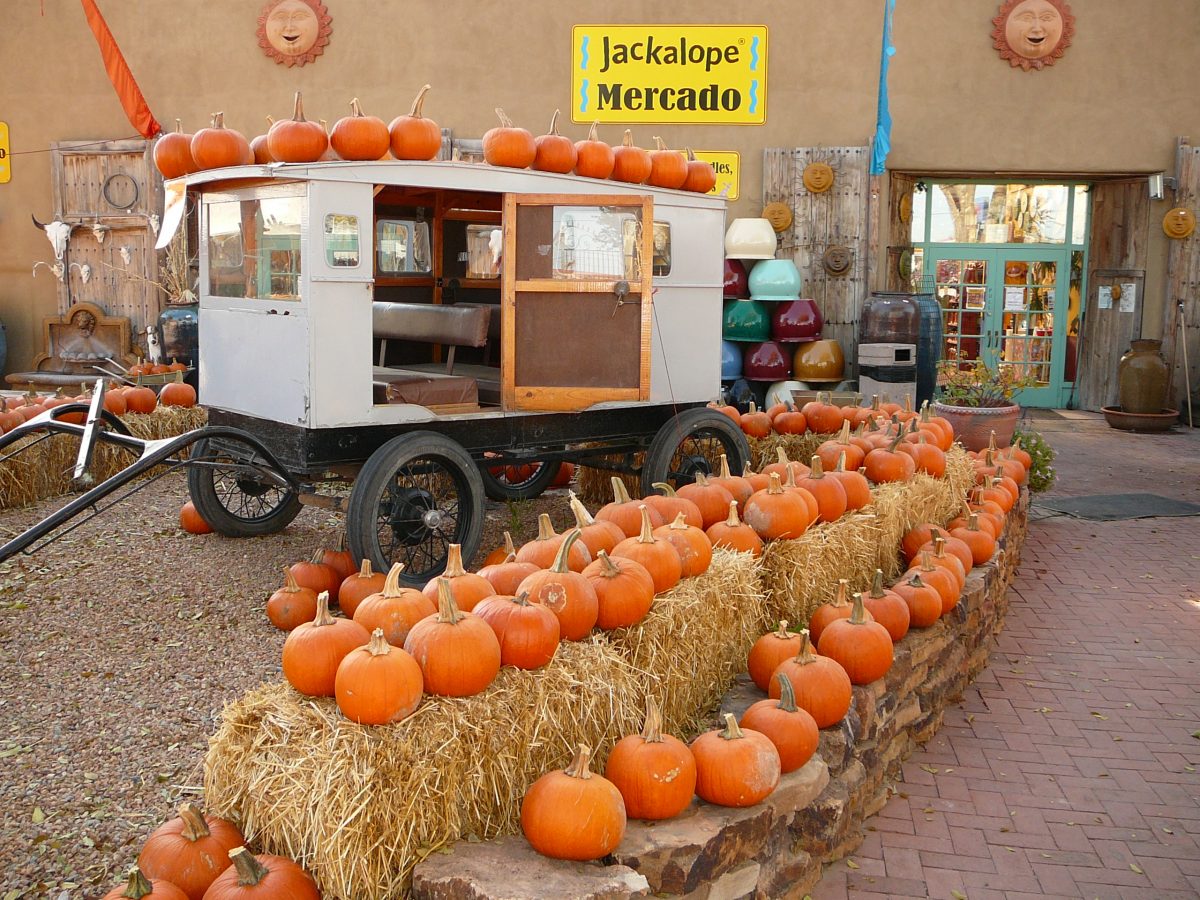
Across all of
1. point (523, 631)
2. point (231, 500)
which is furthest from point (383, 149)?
point (523, 631)

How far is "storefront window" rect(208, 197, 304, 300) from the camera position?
18.1ft

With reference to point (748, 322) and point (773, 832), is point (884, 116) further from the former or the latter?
point (773, 832)

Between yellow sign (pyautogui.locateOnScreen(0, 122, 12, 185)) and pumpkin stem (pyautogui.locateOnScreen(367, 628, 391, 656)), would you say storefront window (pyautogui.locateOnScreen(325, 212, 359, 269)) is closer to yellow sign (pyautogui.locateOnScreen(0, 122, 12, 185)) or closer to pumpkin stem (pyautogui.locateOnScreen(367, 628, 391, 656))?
pumpkin stem (pyautogui.locateOnScreen(367, 628, 391, 656))

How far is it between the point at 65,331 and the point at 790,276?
28.6 ft

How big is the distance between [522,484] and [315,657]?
508 cm

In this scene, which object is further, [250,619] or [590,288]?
[590,288]

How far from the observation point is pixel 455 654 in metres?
2.93

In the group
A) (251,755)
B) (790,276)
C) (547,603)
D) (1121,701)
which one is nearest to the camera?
(251,755)

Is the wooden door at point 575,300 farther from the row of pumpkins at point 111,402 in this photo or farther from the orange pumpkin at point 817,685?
the row of pumpkins at point 111,402

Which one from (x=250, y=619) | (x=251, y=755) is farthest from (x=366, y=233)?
(x=251, y=755)

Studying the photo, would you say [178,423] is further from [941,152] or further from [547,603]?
[941,152]

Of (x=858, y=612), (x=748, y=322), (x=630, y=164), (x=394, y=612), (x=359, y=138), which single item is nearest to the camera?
(x=394, y=612)

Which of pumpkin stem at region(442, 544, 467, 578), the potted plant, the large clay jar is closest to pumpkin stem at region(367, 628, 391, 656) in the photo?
pumpkin stem at region(442, 544, 467, 578)

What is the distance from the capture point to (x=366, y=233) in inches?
217
